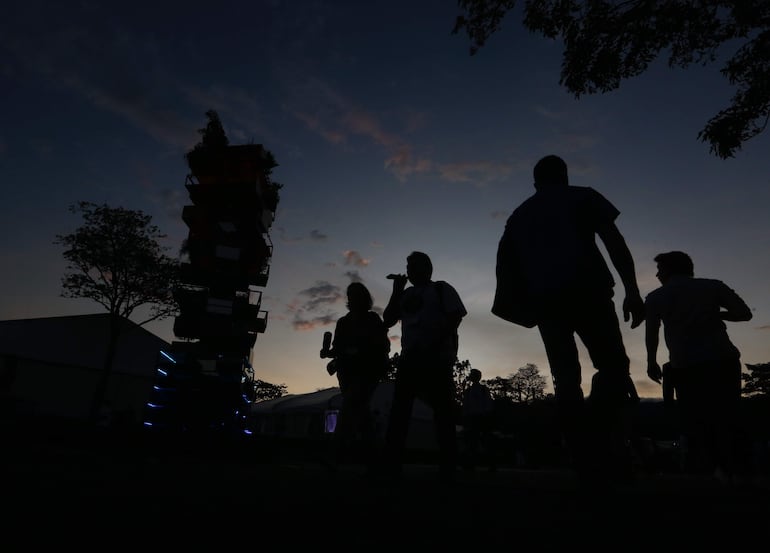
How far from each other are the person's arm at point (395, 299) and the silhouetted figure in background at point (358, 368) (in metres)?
0.67

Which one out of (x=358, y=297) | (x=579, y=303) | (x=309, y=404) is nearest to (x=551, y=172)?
(x=579, y=303)

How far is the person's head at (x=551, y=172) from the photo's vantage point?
3.25m

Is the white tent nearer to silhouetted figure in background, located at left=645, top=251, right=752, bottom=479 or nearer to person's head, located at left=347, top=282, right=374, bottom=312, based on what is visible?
person's head, located at left=347, top=282, right=374, bottom=312

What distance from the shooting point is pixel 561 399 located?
109 inches

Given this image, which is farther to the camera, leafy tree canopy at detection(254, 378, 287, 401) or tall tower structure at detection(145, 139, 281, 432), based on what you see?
leafy tree canopy at detection(254, 378, 287, 401)

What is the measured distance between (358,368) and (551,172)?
3093mm

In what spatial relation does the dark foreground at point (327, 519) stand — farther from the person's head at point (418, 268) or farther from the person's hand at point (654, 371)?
the person's head at point (418, 268)

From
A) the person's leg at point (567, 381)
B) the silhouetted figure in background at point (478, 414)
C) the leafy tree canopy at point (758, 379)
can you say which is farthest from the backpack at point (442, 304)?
the leafy tree canopy at point (758, 379)

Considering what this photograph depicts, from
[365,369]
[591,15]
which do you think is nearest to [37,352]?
[365,369]

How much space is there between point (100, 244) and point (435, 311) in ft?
92.9

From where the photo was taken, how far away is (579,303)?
2824 mm

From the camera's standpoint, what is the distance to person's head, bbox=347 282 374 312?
5729 millimetres

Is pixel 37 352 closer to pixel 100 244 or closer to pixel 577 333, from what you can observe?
pixel 100 244

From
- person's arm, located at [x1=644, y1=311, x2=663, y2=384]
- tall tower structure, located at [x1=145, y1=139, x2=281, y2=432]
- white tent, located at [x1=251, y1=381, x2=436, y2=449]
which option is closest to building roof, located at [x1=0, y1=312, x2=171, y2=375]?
tall tower structure, located at [x1=145, y1=139, x2=281, y2=432]
